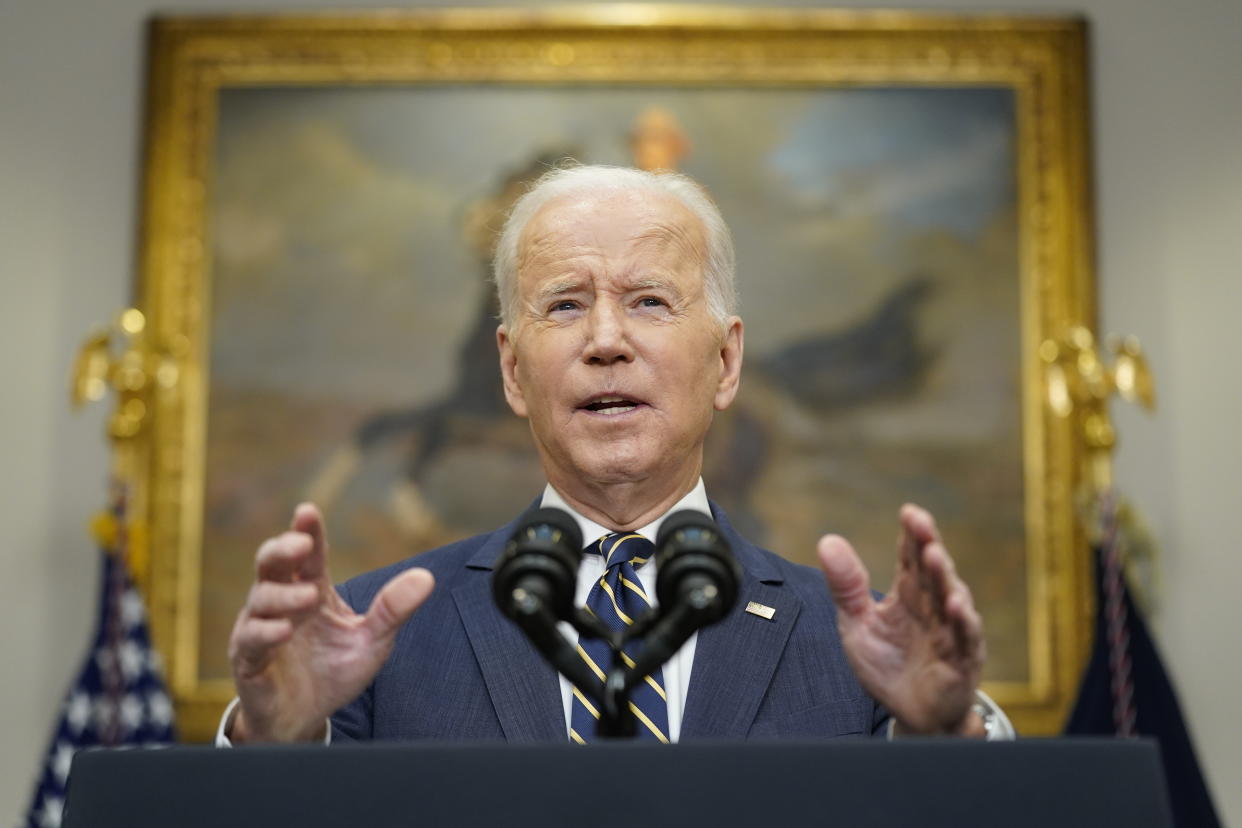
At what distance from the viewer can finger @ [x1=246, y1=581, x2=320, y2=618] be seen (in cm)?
178

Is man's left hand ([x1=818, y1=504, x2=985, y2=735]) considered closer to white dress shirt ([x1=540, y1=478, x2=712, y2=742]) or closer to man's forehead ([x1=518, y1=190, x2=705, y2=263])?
white dress shirt ([x1=540, y1=478, x2=712, y2=742])

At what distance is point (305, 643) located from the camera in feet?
6.35

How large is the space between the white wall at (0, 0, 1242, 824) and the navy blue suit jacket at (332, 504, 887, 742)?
11.9 ft

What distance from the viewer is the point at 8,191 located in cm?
590

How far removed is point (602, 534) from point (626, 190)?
675mm

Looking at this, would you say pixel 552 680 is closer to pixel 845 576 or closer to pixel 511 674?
pixel 511 674

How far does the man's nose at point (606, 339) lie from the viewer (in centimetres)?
251

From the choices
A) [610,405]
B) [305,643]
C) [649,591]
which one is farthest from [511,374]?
[305,643]

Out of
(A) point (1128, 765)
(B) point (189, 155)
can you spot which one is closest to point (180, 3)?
(B) point (189, 155)

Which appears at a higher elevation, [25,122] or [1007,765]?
[25,122]

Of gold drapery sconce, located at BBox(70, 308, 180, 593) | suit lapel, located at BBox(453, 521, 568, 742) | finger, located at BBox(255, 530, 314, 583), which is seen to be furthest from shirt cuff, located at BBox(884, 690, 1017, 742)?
gold drapery sconce, located at BBox(70, 308, 180, 593)

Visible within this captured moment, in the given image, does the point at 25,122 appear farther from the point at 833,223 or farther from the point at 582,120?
the point at 833,223

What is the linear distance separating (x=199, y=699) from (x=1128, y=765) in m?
4.81

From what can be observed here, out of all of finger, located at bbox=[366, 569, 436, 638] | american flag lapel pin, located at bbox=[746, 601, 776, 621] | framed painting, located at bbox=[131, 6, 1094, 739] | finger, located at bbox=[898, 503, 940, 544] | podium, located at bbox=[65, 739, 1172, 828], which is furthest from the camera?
framed painting, located at bbox=[131, 6, 1094, 739]
